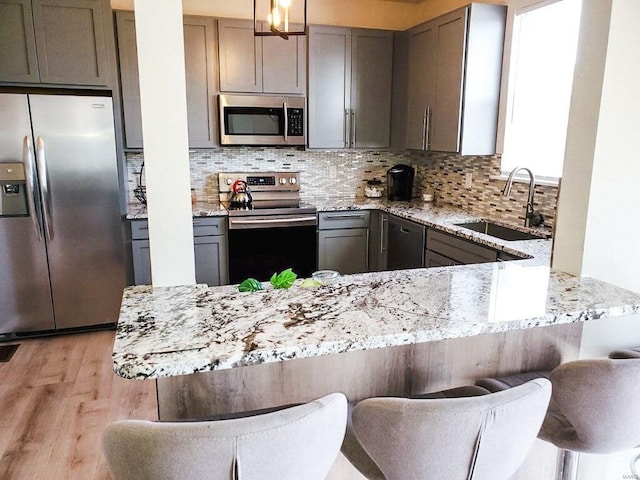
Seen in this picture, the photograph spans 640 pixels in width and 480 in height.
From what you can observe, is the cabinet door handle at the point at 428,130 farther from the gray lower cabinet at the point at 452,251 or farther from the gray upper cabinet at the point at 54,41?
the gray upper cabinet at the point at 54,41

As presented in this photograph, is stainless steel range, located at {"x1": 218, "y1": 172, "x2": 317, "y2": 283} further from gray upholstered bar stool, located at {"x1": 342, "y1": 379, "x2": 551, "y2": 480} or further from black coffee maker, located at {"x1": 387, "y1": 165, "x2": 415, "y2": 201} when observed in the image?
gray upholstered bar stool, located at {"x1": 342, "y1": 379, "x2": 551, "y2": 480}

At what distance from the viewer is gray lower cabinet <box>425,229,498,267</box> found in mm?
2748

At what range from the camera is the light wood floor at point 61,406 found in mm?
2180

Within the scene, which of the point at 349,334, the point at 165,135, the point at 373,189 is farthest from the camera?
the point at 373,189

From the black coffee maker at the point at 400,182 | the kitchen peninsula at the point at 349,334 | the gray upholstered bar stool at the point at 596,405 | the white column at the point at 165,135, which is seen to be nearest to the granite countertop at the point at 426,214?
the black coffee maker at the point at 400,182

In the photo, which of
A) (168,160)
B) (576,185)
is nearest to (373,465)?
(168,160)

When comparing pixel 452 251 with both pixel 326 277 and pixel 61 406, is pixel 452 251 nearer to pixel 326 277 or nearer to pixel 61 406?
pixel 326 277

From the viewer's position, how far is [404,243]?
367 centimetres

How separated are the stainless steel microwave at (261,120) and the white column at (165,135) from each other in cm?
247

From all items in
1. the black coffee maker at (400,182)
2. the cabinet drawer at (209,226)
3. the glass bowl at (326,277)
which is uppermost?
the black coffee maker at (400,182)

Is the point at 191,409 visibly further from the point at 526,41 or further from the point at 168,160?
the point at 526,41

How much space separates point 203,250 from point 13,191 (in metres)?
1.31

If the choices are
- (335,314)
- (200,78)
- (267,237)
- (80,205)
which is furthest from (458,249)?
(80,205)

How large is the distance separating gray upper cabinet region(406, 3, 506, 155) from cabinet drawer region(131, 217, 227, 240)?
176 centimetres
